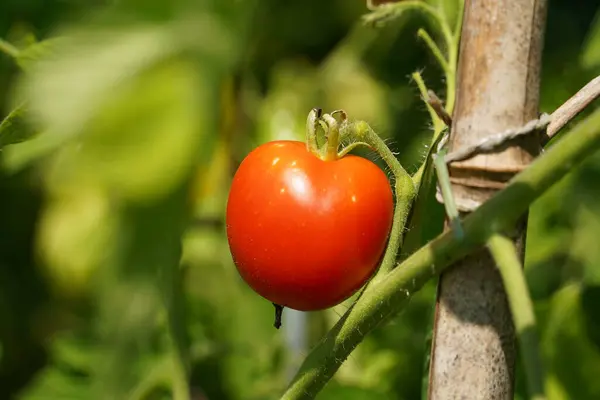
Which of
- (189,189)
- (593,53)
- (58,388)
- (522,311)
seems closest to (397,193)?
(522,311)

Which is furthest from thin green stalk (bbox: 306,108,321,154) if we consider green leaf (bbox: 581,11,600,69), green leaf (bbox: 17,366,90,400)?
green leaf (bbox: 17,366,90,400)

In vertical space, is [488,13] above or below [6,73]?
above

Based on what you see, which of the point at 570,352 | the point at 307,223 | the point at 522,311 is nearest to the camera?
the point at 522,311

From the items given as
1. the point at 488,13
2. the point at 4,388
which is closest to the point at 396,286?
the point at 488,13

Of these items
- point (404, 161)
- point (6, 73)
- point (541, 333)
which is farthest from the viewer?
point (6, 73)

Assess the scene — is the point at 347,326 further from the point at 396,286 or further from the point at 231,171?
the point at 231,171

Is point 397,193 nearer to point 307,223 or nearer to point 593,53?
point 307,223
